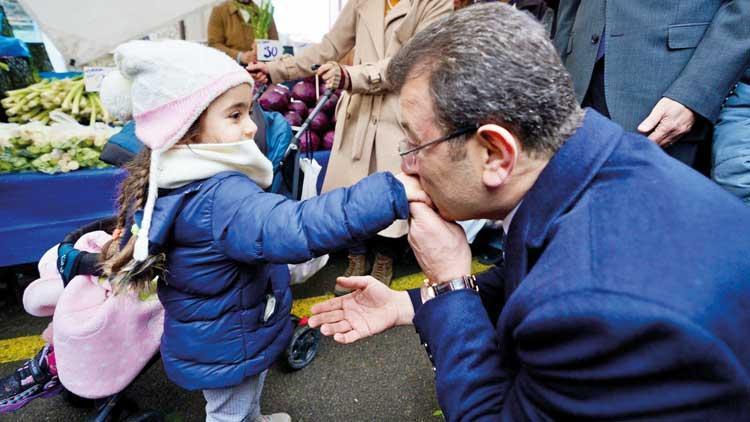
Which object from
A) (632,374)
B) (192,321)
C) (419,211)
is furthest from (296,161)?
(632,374)

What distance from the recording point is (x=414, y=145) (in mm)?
1176

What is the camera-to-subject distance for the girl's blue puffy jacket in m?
1.26

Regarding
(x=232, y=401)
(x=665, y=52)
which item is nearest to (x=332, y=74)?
(x=665, y=52)

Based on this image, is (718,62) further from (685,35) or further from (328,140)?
(328,140)

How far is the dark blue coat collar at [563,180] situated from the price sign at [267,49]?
327cm

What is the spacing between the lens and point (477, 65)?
3.16ft

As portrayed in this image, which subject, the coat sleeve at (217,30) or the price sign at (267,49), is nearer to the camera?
the price sign at (267,49)

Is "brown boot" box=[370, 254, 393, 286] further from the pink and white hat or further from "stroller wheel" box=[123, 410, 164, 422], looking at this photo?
the pink and white hat

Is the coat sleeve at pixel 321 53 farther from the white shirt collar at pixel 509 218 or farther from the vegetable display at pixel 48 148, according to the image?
the white shirt collar at pixel 509 218

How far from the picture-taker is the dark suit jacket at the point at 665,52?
1.67 m

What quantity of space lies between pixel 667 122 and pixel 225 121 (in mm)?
1767

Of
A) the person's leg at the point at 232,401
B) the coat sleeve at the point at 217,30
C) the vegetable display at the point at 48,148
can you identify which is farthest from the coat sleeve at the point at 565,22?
the coat sleeve at the point at 217,30

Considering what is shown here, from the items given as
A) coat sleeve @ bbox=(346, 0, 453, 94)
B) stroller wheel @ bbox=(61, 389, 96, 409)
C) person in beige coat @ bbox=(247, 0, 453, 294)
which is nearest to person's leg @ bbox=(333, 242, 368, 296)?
person in beige coat @ bbox=(247, 0, 453, 294)

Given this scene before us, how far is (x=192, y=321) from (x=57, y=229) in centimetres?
172
